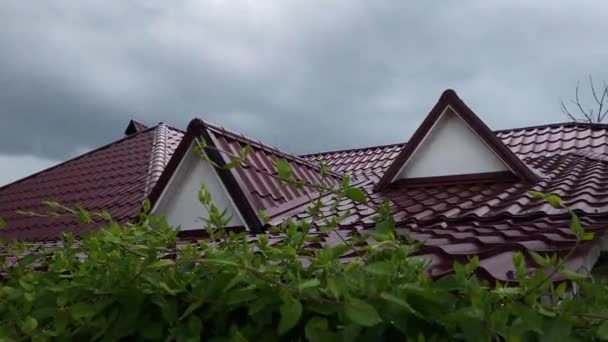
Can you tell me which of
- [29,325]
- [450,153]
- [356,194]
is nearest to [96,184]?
[450,153]

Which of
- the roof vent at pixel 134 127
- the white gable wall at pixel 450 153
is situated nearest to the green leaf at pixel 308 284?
the white gable wall at pixel 450 153

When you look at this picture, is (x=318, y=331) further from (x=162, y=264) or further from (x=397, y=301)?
(x=162, y=264)

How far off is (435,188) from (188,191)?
2832 mm

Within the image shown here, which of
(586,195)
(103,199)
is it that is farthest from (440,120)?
(103,199)

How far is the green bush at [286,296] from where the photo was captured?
1.15 m

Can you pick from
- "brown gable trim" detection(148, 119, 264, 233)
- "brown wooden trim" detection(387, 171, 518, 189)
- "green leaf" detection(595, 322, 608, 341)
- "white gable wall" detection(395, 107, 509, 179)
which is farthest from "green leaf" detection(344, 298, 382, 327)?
"white gable wall" detection(395, 107, 509, 179)

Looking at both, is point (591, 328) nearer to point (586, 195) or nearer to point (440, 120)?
point (586, 195)

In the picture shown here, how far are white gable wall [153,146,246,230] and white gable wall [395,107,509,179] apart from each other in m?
2.25

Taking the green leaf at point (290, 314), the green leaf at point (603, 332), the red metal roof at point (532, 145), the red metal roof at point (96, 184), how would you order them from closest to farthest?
the green leaf at point (603, 332), the green leaf at point (290, 314), the red metal roof at point (96, 184), the red metal roof at point (532, 145)

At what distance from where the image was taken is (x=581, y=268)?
5.88 ft

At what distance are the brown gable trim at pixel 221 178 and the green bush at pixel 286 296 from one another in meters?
2.59

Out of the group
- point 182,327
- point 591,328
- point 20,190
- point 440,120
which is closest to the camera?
point 591,328

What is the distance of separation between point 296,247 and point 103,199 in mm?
7351

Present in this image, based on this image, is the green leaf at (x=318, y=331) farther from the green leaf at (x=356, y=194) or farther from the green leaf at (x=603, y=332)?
the green leaf at (x=603, y=332)
